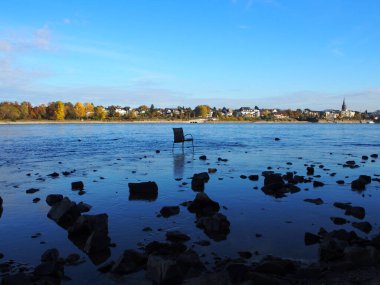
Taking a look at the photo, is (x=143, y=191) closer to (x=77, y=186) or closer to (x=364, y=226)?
A: (x=77, y=186)

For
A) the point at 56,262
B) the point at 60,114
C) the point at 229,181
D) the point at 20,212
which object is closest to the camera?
the point at 56,262

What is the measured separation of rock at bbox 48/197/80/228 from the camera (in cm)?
1220

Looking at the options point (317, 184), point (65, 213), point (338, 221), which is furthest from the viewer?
point (317, 184)

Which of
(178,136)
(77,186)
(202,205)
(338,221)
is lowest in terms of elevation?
(77,186)

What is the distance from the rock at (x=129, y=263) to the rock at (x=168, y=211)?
4.10 meters

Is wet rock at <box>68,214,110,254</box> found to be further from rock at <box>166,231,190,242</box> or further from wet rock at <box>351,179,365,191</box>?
wet rock at <box>351,179,365,191</box>

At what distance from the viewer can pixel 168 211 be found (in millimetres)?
12977

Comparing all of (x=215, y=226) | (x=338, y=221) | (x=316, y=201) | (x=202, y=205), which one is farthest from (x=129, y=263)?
(x=316, y=201)

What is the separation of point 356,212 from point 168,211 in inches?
259

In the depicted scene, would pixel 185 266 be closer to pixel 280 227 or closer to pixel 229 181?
pixel 280 227

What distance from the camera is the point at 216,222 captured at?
11.1m

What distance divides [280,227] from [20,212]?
9159 millimetres

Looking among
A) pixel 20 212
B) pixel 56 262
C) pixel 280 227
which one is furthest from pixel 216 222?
pixel 20 212

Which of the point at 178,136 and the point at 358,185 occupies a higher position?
the point at 178,136
